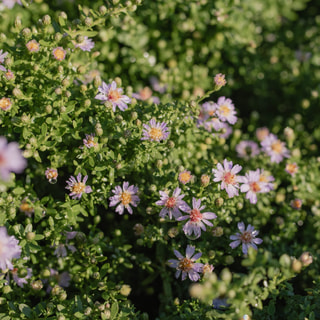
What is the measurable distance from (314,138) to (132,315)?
Result: 6.44ft

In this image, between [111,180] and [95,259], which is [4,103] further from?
[95,259]

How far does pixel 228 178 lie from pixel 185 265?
17.8 inches

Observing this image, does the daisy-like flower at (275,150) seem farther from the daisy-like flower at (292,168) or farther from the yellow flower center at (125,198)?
the yellow flower center at (125,198)

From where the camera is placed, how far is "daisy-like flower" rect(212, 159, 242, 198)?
1.70m

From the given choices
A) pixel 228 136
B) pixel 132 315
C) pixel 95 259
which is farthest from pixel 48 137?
pixel 228 136

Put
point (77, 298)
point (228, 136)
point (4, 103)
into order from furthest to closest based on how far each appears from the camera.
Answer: point (228, 136) → point (4, 103) → point (77, 298)

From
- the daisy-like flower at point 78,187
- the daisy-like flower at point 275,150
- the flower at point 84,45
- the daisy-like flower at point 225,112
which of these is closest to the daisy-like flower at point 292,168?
the daisy-like flower at point 275,150

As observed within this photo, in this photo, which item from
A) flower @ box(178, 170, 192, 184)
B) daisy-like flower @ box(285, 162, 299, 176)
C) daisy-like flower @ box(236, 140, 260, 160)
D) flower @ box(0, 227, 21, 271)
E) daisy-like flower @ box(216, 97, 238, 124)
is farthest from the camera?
daisy-like flower @ box(236, 140, 260, 160)

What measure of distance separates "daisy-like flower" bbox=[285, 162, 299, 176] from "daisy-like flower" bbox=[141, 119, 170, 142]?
0.91m

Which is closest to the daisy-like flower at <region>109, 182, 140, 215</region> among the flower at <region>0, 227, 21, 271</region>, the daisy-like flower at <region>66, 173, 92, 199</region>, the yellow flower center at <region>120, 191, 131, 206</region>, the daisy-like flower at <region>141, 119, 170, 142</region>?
the yellow flower center at <region>120, 191, 131, 206</region>

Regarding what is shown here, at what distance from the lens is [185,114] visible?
1.88 metres

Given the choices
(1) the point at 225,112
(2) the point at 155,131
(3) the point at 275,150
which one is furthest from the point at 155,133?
(3) the point at 275,150

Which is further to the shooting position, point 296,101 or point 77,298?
point 296,101

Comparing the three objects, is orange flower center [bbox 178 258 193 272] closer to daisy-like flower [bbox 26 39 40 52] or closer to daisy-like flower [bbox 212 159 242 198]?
daisy-like flower [bbox 212 159 242 198]
